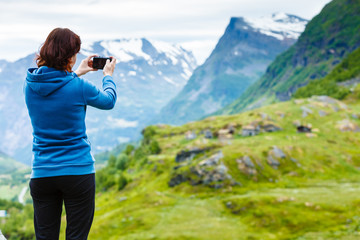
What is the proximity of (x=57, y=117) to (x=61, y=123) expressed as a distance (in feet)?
0.53

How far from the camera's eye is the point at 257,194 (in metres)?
82.9

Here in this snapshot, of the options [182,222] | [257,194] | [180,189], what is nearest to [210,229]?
[182,222]

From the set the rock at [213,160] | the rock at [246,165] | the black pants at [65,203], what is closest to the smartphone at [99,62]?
the black pants at [65,203]

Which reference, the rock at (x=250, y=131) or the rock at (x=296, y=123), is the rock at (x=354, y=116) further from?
the rock at (x=250, y=131)

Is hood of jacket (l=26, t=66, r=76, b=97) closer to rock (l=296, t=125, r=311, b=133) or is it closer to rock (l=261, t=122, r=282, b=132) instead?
rock (l=296, t=125, r=311, b=133)

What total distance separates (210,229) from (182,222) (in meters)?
9.00

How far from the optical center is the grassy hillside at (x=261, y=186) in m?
65.3

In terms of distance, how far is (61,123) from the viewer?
757 centimetres

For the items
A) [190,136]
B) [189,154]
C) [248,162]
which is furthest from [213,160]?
[190,136]

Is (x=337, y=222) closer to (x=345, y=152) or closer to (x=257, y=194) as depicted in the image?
(x=257, y=194)

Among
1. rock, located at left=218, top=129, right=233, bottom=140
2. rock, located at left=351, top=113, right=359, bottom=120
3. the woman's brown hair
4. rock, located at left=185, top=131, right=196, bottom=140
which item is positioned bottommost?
rock, located at left=185, top=131, right=196, bottom=140

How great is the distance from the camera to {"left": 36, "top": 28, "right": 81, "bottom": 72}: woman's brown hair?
7594 mm

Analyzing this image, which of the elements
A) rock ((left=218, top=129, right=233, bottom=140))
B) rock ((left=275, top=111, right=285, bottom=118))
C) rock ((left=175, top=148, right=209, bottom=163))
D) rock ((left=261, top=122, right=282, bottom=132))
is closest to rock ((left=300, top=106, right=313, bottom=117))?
rock ((left=275, top=111, right=285, bottom=118))

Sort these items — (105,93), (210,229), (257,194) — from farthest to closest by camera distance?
(257,194) < (210,229) < (105,93)
